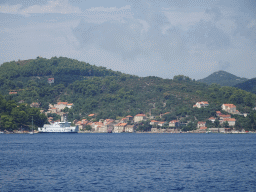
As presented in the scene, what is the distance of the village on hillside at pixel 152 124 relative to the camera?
16775 centimetres

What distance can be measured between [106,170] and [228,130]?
130329 mm

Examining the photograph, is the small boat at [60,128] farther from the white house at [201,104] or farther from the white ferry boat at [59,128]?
the white house at [201,104]

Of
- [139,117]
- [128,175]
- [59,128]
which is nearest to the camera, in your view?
Answer: [128,175]

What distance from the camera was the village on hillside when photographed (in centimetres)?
16775

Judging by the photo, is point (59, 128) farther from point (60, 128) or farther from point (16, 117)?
point (16, 117)

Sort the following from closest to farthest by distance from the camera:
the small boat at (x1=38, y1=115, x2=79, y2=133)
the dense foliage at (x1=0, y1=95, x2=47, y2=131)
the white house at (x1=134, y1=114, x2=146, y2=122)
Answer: the dense foliage at (x1=0, y1=95, x2=47, y2=131)
the small boat at (x1=38, y1=115, x2=79, y2=133)
the white house at (x1=134, y1=114, x2=146, y2=122)

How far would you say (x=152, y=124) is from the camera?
7018 inches

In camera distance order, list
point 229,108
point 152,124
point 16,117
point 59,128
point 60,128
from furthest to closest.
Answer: point 229,108 < point 152,124 < point 60,128 < point 59,128 < point 16,117

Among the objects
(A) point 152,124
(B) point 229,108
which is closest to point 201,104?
(B) point 229,108

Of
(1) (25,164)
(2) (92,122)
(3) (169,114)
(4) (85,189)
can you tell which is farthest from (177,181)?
(2) (92,122)

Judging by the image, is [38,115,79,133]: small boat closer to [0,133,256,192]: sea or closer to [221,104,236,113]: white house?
[221,104,236,113]: white house

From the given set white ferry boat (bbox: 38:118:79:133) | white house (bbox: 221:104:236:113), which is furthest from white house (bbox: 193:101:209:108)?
white ferry boat (bbox: 38:118:79:133)

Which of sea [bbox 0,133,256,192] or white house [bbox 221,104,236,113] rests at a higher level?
white house [bbox 221,104,236,113]

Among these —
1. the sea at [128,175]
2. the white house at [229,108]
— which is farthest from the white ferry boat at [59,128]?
the sea at [128,175]
